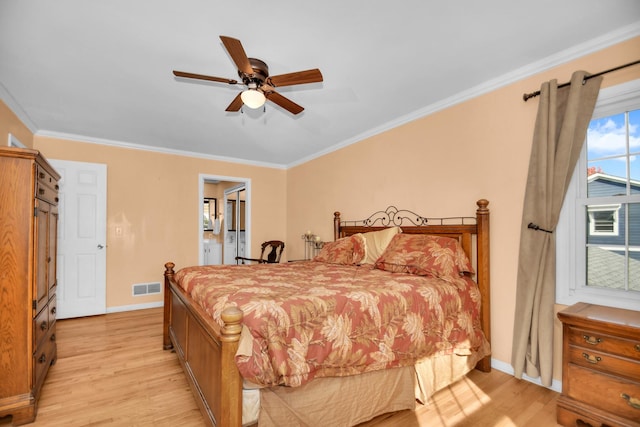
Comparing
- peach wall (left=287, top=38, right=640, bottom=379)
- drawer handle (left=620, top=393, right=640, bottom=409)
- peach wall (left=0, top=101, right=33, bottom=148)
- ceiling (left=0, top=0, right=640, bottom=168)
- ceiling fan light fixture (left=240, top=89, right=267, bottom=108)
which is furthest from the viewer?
peach wall (left=0, top=101, right=33, bottom=148)

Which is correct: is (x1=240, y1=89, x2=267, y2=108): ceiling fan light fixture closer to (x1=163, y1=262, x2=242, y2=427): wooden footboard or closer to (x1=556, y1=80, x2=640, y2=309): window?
(x1=163, y1=262, x2=242, y2=427): wooden footboard

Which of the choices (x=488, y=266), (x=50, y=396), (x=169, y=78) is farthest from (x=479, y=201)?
(x=50, y=396)

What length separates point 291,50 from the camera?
2217mm

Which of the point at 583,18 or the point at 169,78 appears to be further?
the point at 169,78

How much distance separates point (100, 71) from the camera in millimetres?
2516

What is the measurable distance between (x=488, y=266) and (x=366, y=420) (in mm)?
1637

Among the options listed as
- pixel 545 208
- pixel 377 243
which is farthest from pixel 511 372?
pixel 377 243

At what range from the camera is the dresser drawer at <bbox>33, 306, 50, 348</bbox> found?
1.96 m

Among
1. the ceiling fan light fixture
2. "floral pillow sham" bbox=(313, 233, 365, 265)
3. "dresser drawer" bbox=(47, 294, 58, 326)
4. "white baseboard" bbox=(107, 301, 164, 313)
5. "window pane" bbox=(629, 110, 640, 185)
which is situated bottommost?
"white baseboard" bbox=(107, 301, 164, 313)

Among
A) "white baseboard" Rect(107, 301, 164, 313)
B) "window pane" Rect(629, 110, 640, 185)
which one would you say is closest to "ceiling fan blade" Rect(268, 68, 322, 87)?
"window pane" Rect(629, 110, 640, 185)

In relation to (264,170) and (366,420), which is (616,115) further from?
(264,170)

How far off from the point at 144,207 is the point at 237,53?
3.80 metres

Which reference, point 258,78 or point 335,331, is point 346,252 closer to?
point 335,331

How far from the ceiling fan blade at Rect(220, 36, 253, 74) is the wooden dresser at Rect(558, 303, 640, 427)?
100 inches
